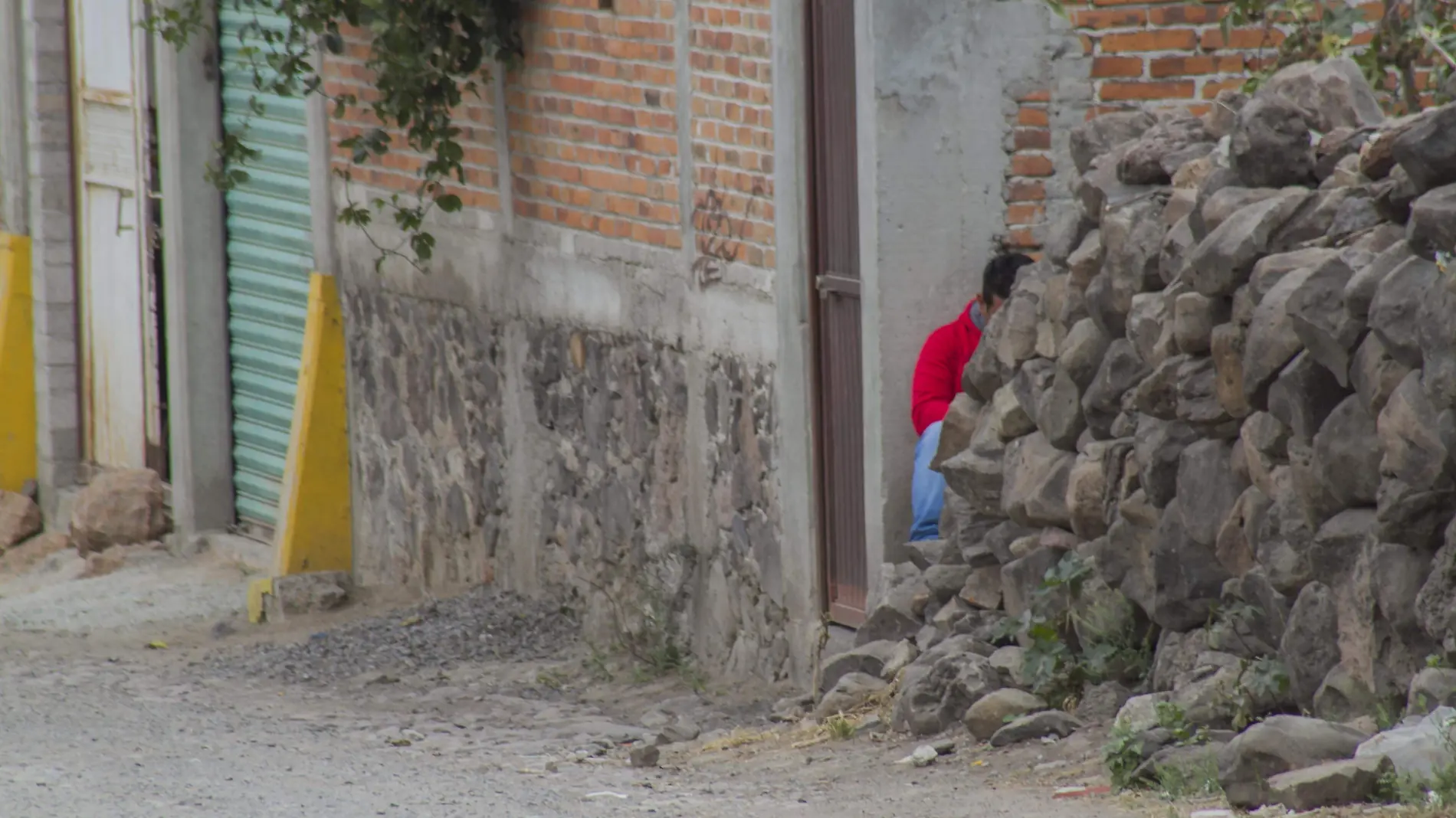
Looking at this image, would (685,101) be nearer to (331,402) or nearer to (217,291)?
(331,402)

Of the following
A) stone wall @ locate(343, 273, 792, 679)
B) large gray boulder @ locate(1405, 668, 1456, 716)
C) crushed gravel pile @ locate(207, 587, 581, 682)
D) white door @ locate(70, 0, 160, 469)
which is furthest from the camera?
white door @ locate(70, 0, 160, 469)

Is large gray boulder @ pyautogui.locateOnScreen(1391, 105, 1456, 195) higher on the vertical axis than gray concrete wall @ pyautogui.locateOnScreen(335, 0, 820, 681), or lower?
higher

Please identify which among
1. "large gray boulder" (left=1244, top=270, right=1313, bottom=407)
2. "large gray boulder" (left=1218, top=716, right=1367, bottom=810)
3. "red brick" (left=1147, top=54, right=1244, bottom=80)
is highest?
"red brick" (left=1147, top=54, right=1244, bottom=80)

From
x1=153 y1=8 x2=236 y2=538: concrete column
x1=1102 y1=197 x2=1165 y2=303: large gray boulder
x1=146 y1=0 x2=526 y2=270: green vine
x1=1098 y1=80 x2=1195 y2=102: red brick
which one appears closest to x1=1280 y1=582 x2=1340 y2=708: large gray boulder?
x1=1102 y1=197 x2=1165 y2=303: large gray boulder

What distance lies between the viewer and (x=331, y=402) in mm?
10961

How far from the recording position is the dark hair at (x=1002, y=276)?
7043 millimetres

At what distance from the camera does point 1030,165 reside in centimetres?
730

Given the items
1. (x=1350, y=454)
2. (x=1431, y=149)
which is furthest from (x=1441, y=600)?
(x=1431, y=149)

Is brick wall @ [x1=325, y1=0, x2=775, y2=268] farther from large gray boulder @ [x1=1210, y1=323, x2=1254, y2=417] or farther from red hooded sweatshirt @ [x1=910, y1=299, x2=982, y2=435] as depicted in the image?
large gray boulder @ [x1=1210, y1=323, x2=1254, y2=417]

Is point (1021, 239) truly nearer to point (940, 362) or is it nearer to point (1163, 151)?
point (940, 362)

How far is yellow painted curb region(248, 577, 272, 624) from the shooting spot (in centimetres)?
1065

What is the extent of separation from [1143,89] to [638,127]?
2151mm

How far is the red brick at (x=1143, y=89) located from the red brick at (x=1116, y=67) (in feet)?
0.08

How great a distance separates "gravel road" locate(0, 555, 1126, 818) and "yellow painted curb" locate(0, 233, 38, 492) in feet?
10.5
